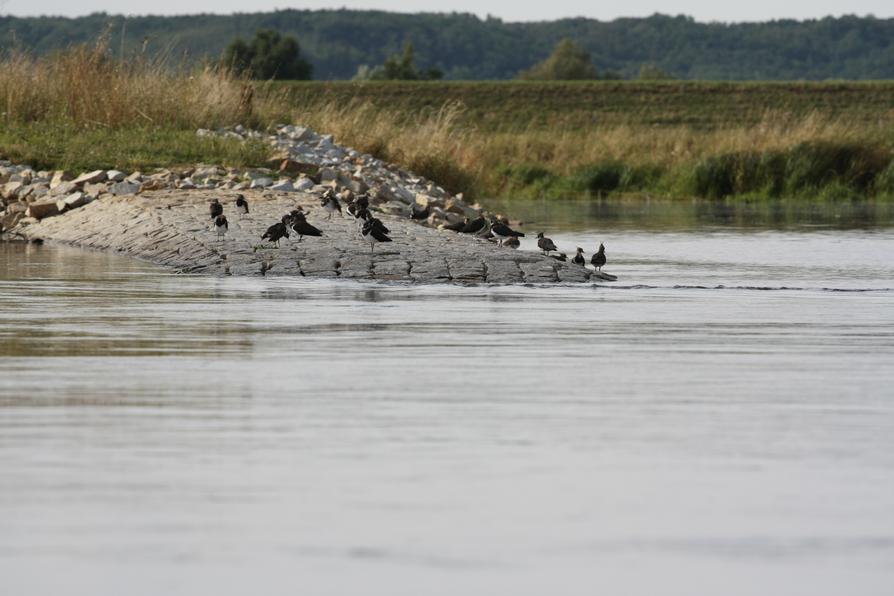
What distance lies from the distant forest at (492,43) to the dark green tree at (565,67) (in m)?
34.0

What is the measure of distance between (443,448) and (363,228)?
427 inches

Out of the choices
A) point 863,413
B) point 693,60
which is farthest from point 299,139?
point 693,60

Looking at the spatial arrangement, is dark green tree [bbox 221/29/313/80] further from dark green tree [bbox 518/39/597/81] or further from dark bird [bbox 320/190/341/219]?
dark bird [bbox 320/190/341/219]

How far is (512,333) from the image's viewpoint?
37.5 ft

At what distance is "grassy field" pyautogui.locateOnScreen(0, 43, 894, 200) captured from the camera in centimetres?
3005

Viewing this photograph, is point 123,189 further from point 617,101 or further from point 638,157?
point 617,101

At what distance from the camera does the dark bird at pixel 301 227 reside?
17.9 meters

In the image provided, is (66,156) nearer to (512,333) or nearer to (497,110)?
(512,333)

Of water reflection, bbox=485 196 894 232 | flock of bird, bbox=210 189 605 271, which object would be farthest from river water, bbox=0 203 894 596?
water reflection, bbox=485 196 894 232

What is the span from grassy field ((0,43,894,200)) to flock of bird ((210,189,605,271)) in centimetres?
609

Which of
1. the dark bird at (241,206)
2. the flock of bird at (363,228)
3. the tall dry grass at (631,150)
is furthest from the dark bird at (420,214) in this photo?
the tall dry grass at (631,150)

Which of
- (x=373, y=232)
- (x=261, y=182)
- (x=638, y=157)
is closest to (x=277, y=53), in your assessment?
(x=638, y=157)

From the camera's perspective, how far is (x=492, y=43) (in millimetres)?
191625

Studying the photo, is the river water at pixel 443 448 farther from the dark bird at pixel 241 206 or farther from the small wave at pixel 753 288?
the dark bird at pixel 241 206
